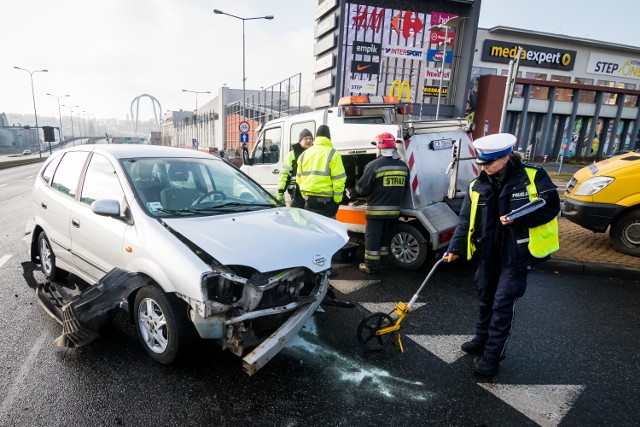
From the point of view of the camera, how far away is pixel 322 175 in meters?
4.98

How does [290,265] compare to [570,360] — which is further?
[570,360]

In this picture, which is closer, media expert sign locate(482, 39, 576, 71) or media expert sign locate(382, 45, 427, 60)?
media expert sign locate(382, 45, 427, 60)

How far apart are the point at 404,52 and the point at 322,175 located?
16444 millimetres

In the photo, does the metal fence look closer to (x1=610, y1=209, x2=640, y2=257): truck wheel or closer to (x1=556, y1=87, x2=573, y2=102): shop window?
(x1=610, y1=209, x2=640, y2=257): truck wheel

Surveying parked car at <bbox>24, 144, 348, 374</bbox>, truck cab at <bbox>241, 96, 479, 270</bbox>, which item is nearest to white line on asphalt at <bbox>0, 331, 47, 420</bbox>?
parked car at <bbox>24, 144, 348, 374</bbox>

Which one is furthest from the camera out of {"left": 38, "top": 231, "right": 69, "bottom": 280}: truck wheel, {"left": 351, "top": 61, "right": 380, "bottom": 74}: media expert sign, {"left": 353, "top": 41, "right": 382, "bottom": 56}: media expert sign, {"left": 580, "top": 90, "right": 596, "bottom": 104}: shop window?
{"left": 580, "top": 90, "right": 596, "bottom": 104}: shop window

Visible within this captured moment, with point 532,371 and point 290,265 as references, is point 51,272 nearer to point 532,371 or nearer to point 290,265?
point 290,265

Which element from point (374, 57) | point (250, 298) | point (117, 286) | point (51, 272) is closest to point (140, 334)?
point (117, 286)

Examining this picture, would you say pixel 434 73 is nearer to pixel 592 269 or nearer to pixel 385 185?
pixel 592 269

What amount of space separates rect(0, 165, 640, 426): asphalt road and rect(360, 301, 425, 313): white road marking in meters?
0.09

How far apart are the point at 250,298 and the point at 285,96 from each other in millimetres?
22879

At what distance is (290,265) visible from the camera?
2600 mm

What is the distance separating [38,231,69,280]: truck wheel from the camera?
4105 millimetres

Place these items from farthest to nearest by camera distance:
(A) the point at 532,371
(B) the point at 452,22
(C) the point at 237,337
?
1. (B) the point at 452,22
2. (A) the point at 532,371
3. (C) the point at 237,337
